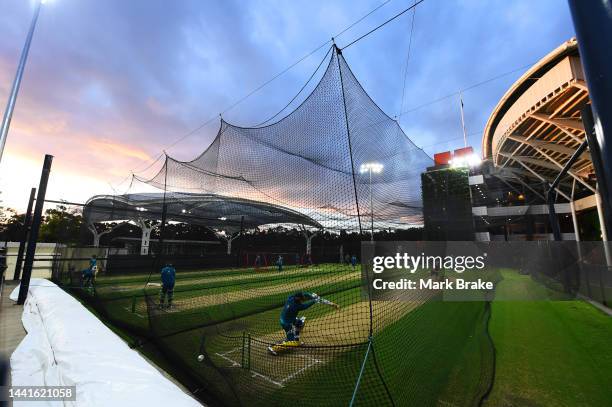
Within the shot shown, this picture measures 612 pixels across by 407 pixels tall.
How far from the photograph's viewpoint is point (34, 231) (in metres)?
7.74

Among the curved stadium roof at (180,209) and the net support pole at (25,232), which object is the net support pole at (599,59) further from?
the net support pole at (25,232)

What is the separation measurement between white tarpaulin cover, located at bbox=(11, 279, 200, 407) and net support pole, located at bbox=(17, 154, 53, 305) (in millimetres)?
3524

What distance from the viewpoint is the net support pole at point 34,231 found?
7.64 meters

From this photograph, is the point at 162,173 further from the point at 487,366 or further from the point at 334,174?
the point at 487,366

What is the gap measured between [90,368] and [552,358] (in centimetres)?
733

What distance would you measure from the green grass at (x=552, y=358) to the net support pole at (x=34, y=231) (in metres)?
11.0

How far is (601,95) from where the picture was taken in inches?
43.6

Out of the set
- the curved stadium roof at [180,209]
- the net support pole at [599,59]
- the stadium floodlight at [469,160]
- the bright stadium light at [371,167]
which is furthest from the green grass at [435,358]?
the stadium floodlight at [469,160]

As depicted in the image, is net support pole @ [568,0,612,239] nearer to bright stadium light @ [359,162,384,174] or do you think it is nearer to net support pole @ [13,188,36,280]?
bright stadium light @ [359,162,384,174]

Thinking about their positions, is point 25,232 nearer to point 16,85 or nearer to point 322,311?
point 16,85

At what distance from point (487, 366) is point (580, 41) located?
497cm

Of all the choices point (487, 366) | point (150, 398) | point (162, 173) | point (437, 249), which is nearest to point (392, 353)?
point (487, 366)

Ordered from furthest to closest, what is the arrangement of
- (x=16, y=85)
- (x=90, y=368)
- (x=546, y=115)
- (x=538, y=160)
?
1. (x=538, y=160)
2. (x=546, y=115)
3. (x=16, y=85)
4. (x=90, y=368)

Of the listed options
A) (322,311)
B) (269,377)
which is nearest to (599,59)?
(269,377)
